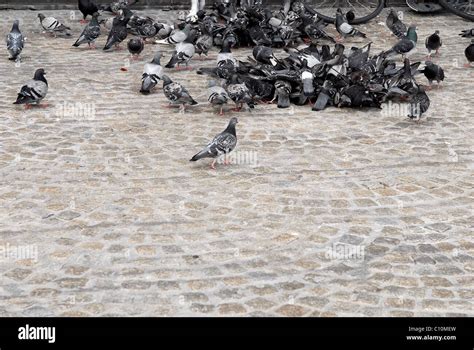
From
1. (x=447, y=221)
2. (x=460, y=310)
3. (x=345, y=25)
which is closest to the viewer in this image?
(x=460, y=310)

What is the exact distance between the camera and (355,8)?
707 inches

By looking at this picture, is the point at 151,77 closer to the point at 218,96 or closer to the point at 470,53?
the point at 218,96

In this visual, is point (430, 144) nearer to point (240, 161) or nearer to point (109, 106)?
point (240, 161)

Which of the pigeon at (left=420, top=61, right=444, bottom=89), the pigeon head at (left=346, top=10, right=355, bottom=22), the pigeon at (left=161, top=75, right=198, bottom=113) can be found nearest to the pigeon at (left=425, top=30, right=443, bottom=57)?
the pigeon at (left=420, top=61, right=444, bottom=89)

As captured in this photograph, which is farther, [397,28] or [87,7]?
[87,7]

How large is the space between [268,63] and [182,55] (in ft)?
4.94

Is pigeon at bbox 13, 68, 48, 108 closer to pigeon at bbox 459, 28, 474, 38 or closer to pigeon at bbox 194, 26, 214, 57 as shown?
pigeon at bbox 194, 26, 214, 57

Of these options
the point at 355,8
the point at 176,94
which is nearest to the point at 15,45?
the point at 176,94

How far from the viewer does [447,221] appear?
7.72 meters

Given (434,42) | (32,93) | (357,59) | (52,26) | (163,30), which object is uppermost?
(357,59)

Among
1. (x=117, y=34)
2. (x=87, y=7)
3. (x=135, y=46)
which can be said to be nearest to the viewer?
(x=135, y=46)

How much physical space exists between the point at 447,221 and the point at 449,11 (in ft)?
36.3

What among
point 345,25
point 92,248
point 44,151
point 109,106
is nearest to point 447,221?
point 92,248

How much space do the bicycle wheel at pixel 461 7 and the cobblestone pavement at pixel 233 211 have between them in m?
5.91
